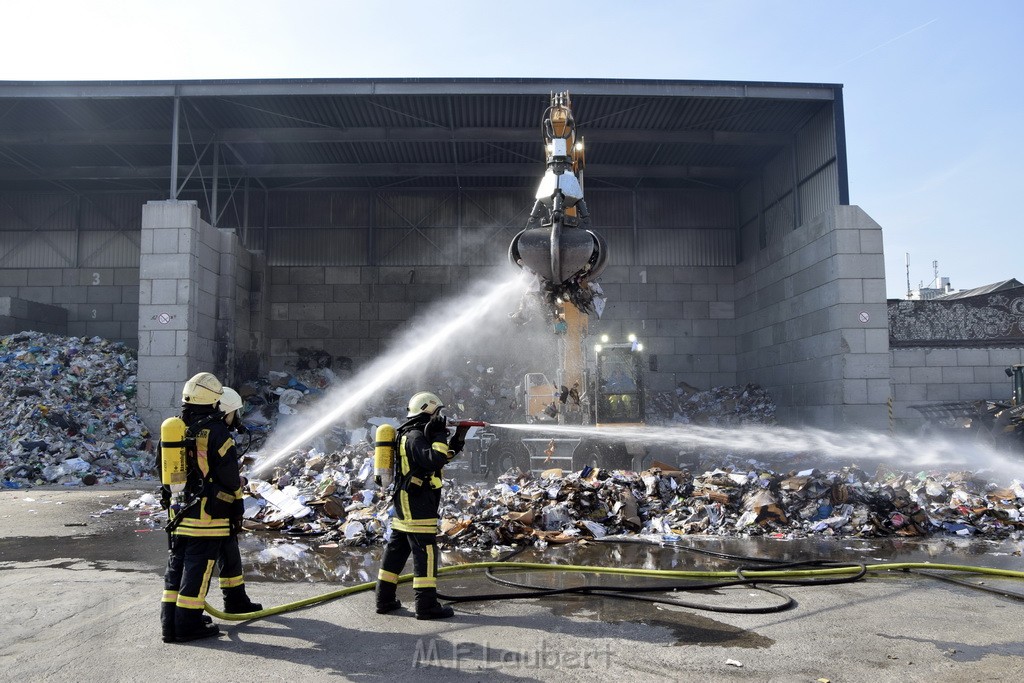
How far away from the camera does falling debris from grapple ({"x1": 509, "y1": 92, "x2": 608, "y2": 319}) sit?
9.51 meters

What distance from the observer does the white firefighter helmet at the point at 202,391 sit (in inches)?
198

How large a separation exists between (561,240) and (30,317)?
18357 mm

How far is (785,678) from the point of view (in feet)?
13.1

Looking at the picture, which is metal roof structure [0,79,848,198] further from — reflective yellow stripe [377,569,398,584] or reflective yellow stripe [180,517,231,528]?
reflective yellow stripe [180,517,231,528]

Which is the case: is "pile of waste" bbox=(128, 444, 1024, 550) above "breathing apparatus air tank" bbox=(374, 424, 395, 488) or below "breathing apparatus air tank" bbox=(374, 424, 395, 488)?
below

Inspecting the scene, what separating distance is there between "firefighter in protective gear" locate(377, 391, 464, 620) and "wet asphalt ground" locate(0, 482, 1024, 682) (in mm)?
181

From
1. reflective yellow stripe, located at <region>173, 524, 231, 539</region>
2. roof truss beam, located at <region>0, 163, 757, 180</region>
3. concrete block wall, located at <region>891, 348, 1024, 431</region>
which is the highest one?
roof truss beam, located at <region>0, 163, 757, 180</region>

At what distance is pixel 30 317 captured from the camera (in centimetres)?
2080

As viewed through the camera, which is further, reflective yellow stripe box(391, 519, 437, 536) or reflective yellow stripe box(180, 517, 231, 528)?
reflective yellow stripe box(391, 519, 437, 536)

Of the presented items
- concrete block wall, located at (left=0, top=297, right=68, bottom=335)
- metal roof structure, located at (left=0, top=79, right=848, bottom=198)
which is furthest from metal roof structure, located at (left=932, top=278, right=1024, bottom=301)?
concrete block wall, located at (left=0, top=297, right=68, bottom=335)

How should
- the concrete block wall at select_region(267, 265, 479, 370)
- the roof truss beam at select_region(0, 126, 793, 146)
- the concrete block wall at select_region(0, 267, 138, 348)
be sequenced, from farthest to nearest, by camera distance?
the concrete block wall at select_region(267, 265, 479, 370) < the concrete block wall at select_region(0, 267, 138, 348) < the roof truss beam at select_region(0, 126, 793, 146)

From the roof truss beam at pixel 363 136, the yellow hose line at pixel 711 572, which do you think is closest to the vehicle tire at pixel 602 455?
the yellow hose line at pixel 711 572

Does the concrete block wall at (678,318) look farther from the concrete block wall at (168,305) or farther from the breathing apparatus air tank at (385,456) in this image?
the breathing apparatus air tank at (385,456)

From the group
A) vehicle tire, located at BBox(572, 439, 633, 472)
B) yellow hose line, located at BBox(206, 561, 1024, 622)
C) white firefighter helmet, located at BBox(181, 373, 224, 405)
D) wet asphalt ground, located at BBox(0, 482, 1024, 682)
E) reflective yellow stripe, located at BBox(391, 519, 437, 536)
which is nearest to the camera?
wet asphalt ground, located at BBox(0, 482, 1024, 682)
